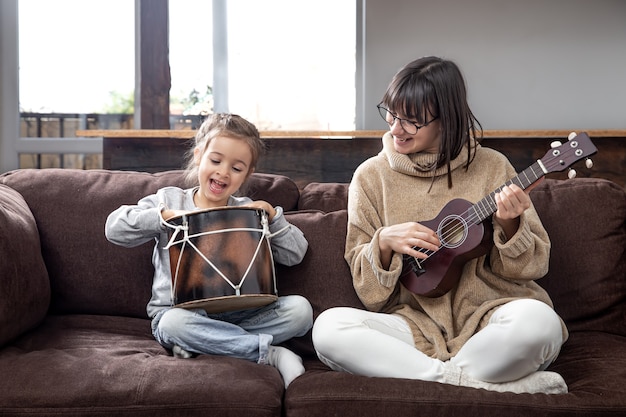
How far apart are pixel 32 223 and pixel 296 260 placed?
80 cm

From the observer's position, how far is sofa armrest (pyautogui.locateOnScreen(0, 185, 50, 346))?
1987mm

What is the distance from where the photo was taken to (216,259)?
198cm

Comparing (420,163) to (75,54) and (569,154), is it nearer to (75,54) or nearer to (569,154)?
(569,154)

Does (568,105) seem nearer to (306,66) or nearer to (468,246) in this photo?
(306,66)

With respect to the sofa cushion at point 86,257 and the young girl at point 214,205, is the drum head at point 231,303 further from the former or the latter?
the sofa cushion at point 86,257

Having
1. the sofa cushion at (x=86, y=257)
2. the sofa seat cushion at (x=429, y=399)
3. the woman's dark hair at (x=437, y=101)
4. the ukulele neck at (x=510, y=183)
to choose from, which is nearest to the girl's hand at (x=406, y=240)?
the ukulele neck at (x=510, y=183)

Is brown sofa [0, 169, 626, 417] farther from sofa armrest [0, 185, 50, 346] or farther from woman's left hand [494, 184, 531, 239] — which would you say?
woman's left hand [494, 184, 531, 239]

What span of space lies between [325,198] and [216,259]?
25.0 inches

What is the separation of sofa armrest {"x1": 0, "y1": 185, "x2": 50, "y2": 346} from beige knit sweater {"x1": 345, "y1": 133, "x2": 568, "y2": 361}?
90 cm

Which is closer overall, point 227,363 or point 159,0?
point 227,363

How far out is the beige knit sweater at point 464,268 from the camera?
6.67 ft

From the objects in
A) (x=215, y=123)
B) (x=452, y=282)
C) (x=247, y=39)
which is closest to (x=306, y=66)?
(x=247, y=39)

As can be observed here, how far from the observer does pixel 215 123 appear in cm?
229

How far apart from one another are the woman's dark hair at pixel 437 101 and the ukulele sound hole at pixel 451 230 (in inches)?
7.4
